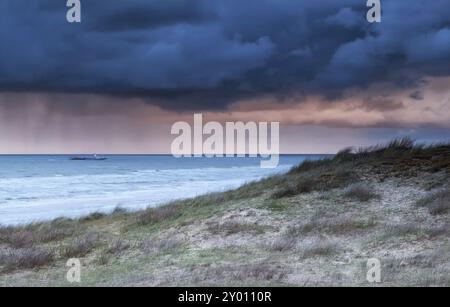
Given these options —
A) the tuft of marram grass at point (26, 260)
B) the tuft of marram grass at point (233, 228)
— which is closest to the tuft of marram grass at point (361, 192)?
the tuft of marram grass at point (233, 228)

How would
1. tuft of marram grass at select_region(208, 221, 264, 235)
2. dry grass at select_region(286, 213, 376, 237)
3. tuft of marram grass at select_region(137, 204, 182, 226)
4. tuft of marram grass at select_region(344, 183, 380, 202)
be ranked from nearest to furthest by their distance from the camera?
1. dry grass at select_region(286, 213, 376, 237)
2. tuft of marram grass at select_region(208, 221, 264, 235)
3. tuft of marram grass at select_region(344, 183, 380, 202)
4. tuft of marram grass at select_region(137, 204, 182, 226)

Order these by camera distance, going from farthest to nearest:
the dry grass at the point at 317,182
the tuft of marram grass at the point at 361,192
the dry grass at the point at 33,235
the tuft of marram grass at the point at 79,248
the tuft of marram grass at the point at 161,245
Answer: the dry grass at the point at 317,182
the tuft of marram grass at the point at 361,192
the dry grass at the point at 33,235
the tuft of marram grass at the point at 79,248
the tuft of marram grass at the point at 161,245

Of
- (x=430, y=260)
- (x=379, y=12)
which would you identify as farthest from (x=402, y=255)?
(x=379, y=12)

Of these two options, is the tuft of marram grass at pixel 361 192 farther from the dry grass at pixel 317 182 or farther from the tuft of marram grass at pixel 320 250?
the tuft of marram grass at pixel 320 250

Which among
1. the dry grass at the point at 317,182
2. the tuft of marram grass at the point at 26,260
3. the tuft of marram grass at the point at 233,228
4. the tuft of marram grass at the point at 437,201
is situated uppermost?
the dry grass at the point at 317,182

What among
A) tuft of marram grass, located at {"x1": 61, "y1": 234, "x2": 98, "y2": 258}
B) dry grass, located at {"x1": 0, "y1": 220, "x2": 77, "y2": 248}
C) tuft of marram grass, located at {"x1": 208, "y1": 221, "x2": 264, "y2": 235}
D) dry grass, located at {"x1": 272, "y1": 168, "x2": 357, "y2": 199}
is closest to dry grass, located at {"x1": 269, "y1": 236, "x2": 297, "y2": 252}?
tuft of marram grass, located at {"x1": 208, "y1": 221, "x2": 264, "y2": 235}

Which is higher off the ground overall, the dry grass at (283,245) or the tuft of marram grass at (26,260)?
the dry grass at (283,245)

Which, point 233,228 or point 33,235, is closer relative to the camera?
point 233,228

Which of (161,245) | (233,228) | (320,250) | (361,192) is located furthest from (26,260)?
(361,192)

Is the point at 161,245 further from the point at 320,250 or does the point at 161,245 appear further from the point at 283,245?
the point at 320,250

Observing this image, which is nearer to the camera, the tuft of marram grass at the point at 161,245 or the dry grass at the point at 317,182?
the tuft of marram grass at the point at 161,245

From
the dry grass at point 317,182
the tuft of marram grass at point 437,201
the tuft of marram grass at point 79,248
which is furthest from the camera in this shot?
the dry grass at point 317,182

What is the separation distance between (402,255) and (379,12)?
645 cm

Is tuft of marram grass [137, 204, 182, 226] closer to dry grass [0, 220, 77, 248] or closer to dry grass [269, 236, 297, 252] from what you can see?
dry grass [0, 220, 77, 248]
